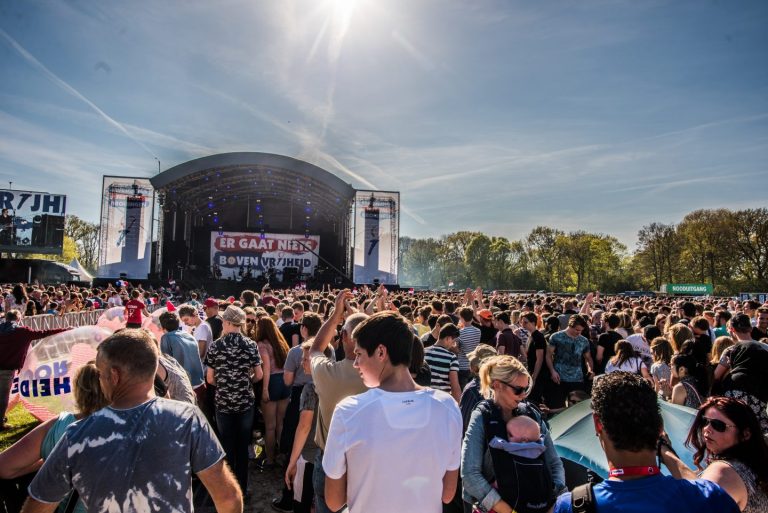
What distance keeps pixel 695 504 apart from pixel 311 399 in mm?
2301

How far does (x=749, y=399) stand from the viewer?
11.2ft

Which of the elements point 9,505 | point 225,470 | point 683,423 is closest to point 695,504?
point 225,470

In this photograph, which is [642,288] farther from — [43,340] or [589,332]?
[43,340]

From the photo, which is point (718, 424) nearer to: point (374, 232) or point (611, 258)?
point (374, 232)

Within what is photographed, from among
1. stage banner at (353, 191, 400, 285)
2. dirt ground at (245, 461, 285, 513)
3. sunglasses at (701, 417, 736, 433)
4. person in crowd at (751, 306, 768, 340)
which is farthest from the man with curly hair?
stage banner at (353, 191, 400, 285)

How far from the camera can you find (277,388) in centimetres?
510

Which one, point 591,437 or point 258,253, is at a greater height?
point 258,253

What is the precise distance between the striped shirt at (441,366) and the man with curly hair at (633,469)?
2.59 m

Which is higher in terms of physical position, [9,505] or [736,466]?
[736,466]

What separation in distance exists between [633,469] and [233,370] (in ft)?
11.6

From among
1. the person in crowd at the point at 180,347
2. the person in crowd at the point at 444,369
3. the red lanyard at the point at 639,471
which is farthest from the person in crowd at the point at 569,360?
the red lanyard at the point at 639,471

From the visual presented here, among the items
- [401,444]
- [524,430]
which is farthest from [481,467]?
[401,444]

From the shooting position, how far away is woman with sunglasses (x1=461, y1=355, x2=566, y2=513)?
2.15 metres

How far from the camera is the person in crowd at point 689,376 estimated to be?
3.97 m
